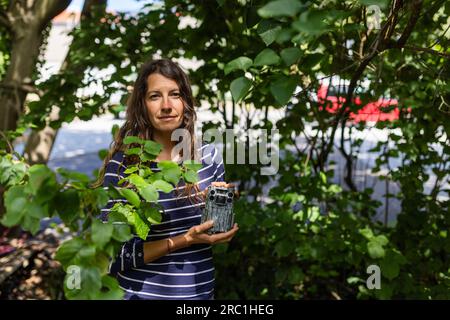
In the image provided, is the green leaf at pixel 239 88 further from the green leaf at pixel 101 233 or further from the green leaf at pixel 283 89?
the green leaf at pixel 101 233

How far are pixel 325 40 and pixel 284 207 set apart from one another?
97cm

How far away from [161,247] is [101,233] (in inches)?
26.9

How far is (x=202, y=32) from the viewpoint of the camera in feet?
9.63

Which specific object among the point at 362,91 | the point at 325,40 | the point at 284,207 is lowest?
the point at 284,207

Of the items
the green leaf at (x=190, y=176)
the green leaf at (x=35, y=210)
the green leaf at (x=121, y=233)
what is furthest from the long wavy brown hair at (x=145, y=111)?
the green leaf at (x=35, y=210)

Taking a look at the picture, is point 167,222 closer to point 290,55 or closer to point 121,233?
point 121,233

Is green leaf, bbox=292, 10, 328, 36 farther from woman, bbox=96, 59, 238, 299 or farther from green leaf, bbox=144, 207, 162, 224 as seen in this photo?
woman, bbox=96, 59, 238, 299

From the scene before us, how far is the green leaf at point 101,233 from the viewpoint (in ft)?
3.47

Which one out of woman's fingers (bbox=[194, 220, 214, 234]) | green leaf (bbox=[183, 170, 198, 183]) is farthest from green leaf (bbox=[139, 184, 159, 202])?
woman's fingers (bbox=[194, 220, 214, 234])

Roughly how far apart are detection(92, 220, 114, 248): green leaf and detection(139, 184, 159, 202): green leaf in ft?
0.63

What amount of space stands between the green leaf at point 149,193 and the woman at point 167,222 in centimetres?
37
